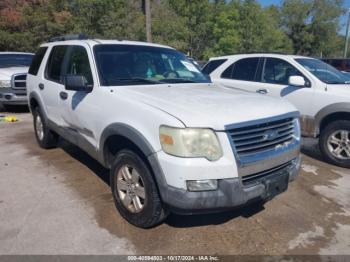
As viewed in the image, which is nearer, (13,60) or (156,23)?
(13,60)

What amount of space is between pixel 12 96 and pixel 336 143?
26.3ft

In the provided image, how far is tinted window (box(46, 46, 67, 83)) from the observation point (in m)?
4.91

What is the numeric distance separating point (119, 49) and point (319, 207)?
305cm

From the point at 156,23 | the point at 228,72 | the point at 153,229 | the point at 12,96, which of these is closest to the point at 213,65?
the point at 228,72

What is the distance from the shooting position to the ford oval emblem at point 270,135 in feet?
10.2

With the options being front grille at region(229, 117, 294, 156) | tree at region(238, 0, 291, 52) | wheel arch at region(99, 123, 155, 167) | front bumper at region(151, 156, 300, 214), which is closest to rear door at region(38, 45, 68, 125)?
wheel arch at region(99, 123, 155, 167)

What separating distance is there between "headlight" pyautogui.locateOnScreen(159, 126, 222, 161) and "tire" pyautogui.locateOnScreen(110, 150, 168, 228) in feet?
1.47

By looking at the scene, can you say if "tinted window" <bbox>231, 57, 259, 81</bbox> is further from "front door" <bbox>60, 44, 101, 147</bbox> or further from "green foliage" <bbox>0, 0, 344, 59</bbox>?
"green foliage" <bbox>0, 0, 344, 59</bbox>

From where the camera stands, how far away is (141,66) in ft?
13.8

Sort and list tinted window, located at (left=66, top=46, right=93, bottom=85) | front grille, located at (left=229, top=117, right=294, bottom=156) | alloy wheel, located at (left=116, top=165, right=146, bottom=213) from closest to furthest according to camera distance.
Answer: front grille, located at (left=229, top=117, right=294, bottom=156)
alloy wheel, located at (left=116, top=165, right=146, bottom=213)
tinted window, located at (left=66, top=46, right=93, bottom=85)

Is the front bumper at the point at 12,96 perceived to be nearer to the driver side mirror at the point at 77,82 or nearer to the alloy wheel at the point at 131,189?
the driver side mirror at the point at 77,82

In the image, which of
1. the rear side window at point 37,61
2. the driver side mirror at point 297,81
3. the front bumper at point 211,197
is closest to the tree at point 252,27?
the driver side mirror at point 297,81

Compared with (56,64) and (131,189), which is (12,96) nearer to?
(56,64)

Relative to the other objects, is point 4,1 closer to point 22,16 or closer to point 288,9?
point 22,16
